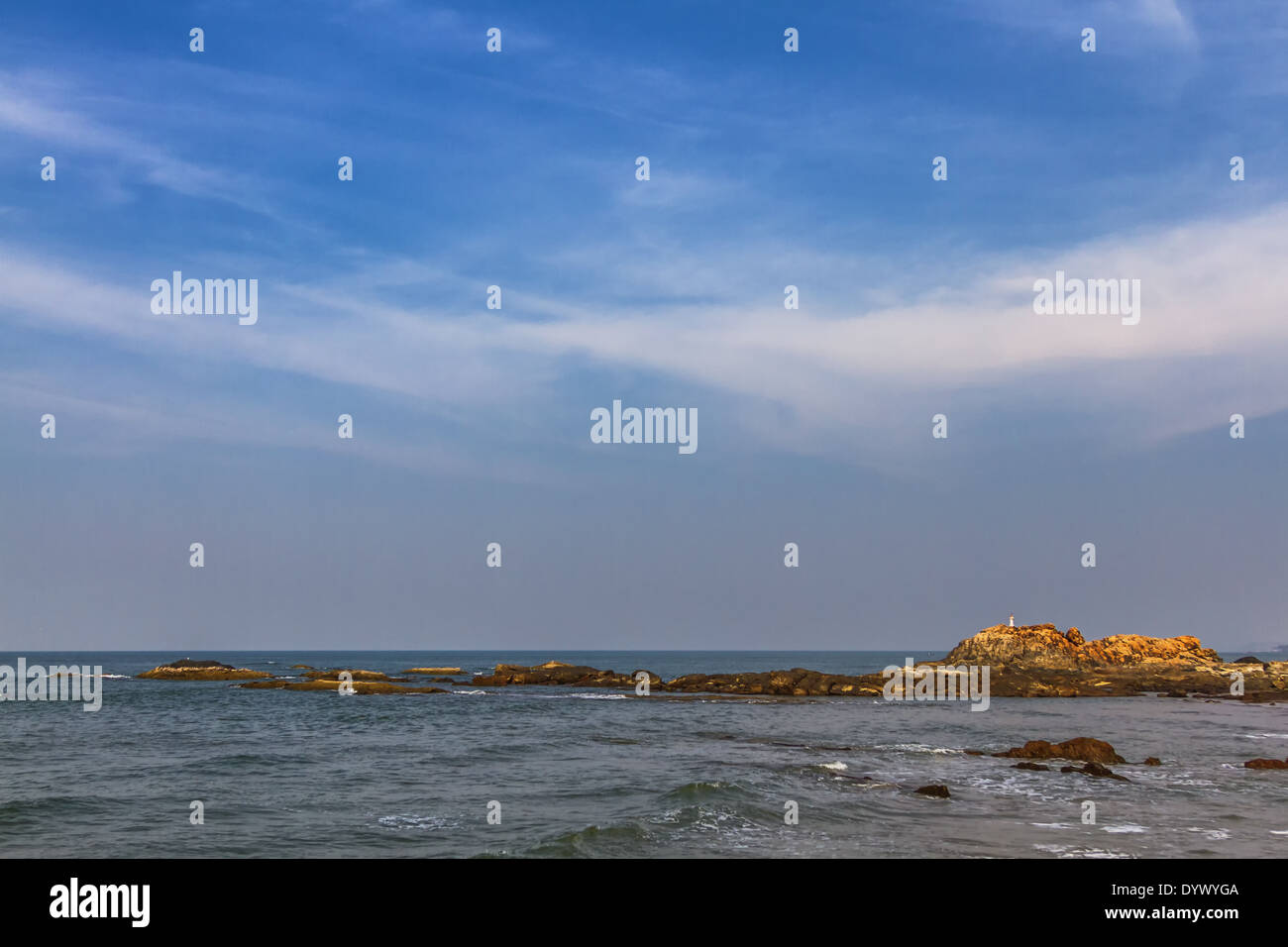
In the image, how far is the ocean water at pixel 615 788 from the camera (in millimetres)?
20422

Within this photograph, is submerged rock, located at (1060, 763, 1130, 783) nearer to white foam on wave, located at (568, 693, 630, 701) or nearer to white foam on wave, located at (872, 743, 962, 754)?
white foam on wave, located at (872, 743, 962, 754)

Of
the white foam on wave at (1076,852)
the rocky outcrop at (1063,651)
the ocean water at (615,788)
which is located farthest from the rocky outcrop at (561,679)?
the white foam on wave at (1076,852)

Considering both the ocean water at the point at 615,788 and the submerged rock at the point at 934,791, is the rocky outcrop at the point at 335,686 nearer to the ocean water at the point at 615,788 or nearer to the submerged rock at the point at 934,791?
the ocean water at the point at 615,788

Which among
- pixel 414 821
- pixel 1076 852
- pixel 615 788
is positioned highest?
pixel 1076 852

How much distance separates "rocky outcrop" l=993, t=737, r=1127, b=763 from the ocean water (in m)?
1.93

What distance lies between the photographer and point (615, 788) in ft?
93.1

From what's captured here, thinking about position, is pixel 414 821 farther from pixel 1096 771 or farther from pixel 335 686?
pixel 335 686

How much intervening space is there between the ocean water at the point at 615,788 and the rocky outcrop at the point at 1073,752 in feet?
6.33

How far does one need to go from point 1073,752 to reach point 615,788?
63.6 feet

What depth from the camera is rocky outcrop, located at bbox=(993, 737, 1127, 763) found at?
34.6m

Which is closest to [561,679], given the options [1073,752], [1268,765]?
[1073,752]
